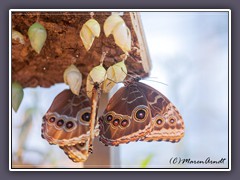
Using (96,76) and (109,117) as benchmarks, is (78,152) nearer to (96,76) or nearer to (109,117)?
(109,117)

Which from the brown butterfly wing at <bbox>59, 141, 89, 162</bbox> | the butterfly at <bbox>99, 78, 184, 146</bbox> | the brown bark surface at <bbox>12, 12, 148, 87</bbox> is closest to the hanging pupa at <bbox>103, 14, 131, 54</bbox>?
the brown bark surface at <bbox>12, 12, 148, 87</bbox>

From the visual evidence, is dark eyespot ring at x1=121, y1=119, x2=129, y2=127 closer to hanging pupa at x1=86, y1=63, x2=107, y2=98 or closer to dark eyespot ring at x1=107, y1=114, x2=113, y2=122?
dark eyespot ring at x1=107, y1=114, x2=113, y2=122

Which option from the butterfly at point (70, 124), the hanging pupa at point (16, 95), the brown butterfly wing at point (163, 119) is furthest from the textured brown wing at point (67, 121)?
the brown butterfly wing at point (163, 119)

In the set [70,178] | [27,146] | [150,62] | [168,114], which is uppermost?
[150,62]

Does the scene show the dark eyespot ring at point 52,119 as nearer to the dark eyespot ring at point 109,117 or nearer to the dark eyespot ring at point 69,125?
the dark eyespot ring at point 69,125

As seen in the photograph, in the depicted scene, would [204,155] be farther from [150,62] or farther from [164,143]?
[150,62]

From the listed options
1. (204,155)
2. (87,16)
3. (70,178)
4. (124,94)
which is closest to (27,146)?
(70,178)
